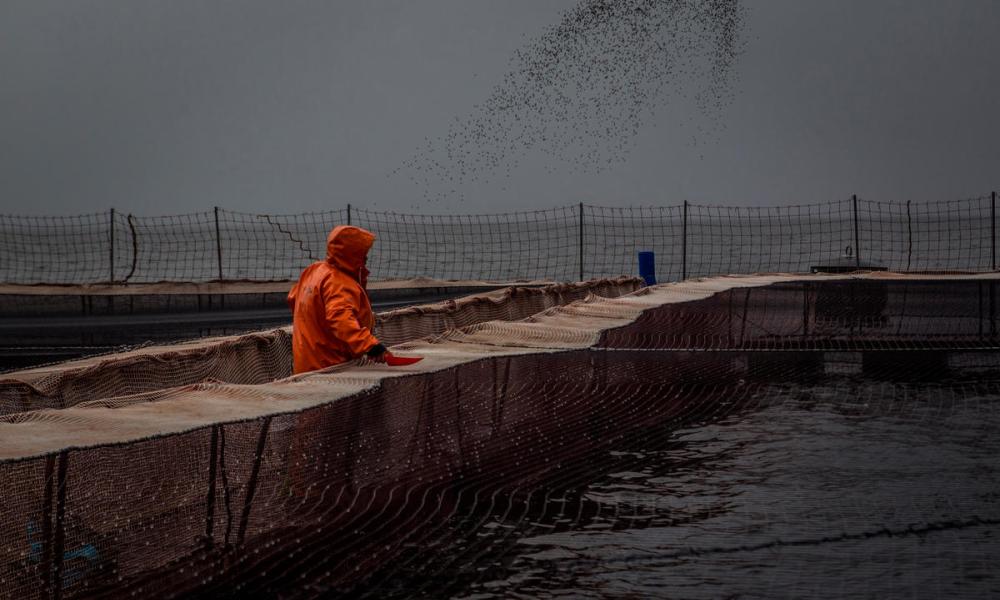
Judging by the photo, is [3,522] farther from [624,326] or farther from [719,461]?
[624,326]

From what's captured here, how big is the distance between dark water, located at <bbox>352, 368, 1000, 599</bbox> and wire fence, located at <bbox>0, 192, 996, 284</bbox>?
7.47m

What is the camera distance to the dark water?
2.01m

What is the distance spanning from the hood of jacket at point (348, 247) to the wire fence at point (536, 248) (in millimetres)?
5849

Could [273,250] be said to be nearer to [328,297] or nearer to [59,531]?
[328,297]

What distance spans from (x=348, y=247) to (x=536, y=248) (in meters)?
19.8

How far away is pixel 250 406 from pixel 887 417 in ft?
6.63

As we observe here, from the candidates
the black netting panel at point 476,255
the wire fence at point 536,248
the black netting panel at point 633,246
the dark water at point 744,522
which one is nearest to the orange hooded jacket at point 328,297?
the dark water at point 744,522

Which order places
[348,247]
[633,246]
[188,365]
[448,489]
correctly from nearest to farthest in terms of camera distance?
[448,489] → [348,247] → [188,365] → [633,246]

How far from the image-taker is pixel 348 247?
4379 mm

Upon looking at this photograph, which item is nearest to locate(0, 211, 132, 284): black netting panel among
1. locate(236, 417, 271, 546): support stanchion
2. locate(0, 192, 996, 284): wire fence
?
locate(0, 192, 996, 284): wire fence

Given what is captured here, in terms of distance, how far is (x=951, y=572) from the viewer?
6.81ft

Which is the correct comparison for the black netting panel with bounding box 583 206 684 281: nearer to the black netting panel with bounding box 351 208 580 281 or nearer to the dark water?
the black netting panel with bounding box 351 208 580 281

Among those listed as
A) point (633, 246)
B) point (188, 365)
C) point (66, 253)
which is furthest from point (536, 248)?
point (188, 365)

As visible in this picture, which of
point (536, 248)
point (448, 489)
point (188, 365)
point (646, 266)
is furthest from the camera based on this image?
point (536, 248)
